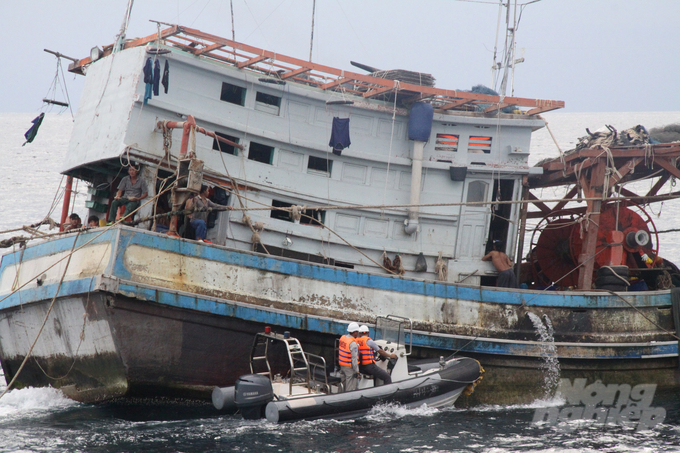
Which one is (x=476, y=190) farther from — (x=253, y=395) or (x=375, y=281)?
(x=253, y=395)

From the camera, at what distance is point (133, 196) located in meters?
11.9

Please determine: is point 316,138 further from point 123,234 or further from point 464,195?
point 123,234

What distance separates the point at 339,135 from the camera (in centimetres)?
1339

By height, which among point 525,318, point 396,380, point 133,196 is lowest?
point 396,380

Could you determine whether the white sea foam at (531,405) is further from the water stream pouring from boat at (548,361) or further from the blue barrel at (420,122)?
the blue barrel at (420,122)

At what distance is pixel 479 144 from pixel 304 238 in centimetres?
447

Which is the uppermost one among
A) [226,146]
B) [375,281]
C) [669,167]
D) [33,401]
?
[669,167]

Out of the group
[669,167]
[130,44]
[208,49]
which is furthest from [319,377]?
[669,167]

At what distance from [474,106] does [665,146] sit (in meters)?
4.13

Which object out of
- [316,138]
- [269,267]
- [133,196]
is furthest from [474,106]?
[133,196]

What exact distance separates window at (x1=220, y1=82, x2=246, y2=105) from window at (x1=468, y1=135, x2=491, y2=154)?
497cm

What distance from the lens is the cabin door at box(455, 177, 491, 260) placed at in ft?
46.9

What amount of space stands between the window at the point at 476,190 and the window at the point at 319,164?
3.17m

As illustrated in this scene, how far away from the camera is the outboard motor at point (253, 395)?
9820 mm
